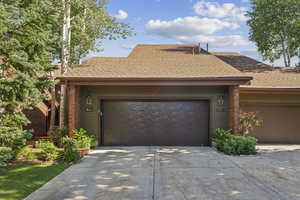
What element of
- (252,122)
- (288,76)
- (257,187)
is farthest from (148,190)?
(288,76)

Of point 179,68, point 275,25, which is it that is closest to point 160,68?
point 179,68

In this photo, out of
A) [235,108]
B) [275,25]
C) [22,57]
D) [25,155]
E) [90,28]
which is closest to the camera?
[22,57]

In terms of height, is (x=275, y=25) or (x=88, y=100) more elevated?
(x=275, y=25)

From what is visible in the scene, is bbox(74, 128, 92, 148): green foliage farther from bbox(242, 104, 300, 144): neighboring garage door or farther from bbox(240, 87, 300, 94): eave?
bbox(242, 104, 300, 144): neighboring garage door

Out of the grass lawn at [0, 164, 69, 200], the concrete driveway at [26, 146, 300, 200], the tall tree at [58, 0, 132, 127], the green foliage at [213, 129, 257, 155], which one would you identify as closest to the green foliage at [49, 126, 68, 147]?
the tall tree at [58, 0, 132, 127]

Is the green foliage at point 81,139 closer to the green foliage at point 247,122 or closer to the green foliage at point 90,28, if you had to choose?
the green foliage at point 90,28

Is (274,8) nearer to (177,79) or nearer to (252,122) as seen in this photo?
(252,122)

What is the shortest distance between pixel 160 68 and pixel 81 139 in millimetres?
4583

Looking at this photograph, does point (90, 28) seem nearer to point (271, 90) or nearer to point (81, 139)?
point (81, 139)

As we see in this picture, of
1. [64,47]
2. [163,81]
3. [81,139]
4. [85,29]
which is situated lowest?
[81,139]

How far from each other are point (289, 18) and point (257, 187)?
633 inches

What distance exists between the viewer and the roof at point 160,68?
29.9ft

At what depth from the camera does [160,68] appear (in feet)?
33.9

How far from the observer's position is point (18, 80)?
18.5 feet
